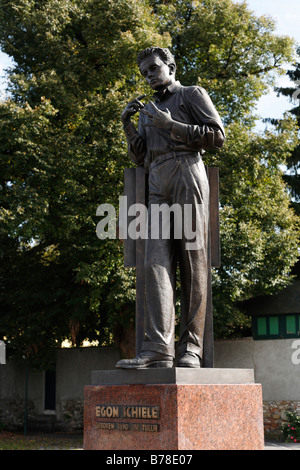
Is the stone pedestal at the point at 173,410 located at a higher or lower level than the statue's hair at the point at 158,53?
lower

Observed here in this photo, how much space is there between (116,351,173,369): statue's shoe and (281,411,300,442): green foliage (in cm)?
1283

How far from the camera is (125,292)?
1519 cm

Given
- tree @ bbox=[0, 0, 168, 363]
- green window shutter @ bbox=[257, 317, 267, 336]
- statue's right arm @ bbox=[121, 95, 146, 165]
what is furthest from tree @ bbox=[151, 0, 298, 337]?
statue's right arm @ bbox=[121, 95, 146, 165]

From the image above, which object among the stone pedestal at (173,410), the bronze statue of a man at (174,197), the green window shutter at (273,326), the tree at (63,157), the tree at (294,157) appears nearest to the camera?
the stone pedestal at (173,410)

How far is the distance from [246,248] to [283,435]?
5.17 m

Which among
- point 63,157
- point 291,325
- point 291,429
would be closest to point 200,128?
point 63,157

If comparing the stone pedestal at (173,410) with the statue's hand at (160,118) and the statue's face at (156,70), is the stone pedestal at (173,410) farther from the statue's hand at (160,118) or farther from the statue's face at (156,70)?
the statue's face at (156,70)

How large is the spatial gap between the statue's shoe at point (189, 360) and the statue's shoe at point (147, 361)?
9 centimetres

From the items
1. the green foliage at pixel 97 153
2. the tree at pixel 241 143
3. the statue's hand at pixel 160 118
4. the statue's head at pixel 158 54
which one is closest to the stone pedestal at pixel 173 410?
the statue's hand at pixel 160 118

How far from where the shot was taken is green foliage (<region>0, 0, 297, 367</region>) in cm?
1527

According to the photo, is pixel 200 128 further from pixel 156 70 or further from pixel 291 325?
pixel 291 325

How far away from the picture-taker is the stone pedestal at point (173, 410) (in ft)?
13.8
